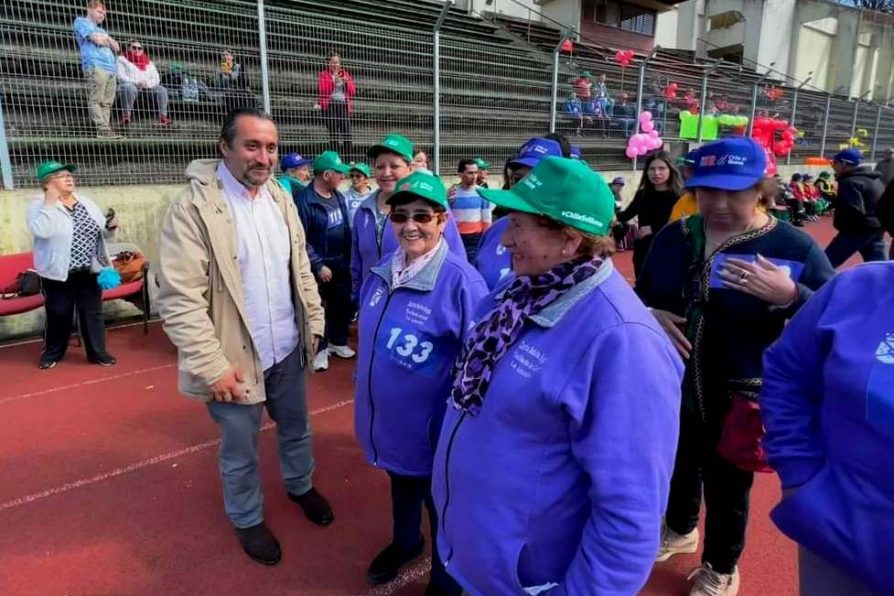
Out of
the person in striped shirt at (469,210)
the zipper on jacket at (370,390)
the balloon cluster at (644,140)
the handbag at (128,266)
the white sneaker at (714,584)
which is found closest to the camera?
the zipper on jacket at (370,390)

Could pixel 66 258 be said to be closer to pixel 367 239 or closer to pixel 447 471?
pixel 367 239

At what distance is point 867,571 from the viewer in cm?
132

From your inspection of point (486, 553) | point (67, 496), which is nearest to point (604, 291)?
point (486, 553)

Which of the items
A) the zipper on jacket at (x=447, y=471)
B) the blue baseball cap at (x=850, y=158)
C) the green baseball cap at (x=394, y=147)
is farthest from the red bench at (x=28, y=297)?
the blue baseball cap at (x=850, y=158)

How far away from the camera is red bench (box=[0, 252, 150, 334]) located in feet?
18.7

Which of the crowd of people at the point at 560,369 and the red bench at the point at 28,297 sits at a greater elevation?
the crowd of people at the point at 560,369

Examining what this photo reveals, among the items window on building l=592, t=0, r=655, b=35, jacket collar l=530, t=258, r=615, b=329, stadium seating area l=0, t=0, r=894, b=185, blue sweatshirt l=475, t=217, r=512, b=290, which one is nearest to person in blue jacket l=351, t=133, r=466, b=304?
blue sweatshirt l=475, t=217, r=512, b=290

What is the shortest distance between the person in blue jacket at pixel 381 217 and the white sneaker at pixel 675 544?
1725 mm

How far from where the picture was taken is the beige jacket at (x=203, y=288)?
2371 millimetres

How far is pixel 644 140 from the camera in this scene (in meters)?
13.3

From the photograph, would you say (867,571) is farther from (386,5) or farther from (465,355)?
(386,5)

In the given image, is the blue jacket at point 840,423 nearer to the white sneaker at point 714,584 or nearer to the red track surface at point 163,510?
the white sneaker at point 714,584

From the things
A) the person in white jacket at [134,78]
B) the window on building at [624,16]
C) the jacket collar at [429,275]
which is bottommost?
the jacket collar at [429,275]

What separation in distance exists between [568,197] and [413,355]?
101 centimetres
